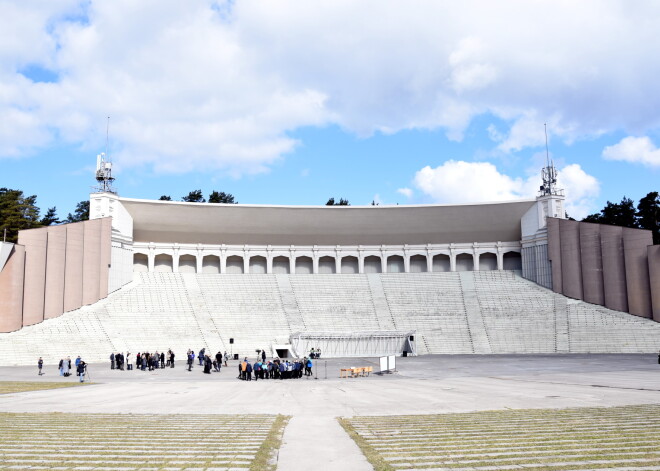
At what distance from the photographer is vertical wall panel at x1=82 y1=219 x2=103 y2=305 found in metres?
58.8

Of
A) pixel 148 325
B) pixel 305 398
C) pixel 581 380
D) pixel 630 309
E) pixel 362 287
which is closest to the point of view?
pixel 305 398

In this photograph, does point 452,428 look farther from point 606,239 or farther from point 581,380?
point 606,239

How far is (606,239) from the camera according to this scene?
202ft

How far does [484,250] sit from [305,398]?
56.8 m

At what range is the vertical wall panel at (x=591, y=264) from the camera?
61.9m

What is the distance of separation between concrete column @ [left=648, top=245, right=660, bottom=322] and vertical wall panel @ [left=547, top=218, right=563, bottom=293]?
32.0 feet

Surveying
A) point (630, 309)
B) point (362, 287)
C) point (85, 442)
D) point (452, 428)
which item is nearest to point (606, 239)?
point (630, 309)

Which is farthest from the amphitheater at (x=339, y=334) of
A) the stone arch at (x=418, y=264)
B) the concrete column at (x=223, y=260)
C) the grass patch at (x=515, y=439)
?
the stone arch at (x=418, y=264)

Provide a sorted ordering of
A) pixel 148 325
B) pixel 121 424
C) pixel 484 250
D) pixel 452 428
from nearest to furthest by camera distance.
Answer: pixel 452 428
pixel 121 424
pixel 148 325
pixel 484 250

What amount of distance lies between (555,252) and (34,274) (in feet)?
184

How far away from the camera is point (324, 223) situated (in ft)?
238

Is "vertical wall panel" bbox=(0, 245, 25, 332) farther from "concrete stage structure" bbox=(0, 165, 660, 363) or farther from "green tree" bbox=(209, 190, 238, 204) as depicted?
"green tree" bbox=(209, 190, 238, 204)

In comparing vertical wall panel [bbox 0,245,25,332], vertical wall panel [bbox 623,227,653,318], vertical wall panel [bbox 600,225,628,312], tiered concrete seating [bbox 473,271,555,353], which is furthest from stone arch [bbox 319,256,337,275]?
vertical wall panel [bbox 0,245,25,332]

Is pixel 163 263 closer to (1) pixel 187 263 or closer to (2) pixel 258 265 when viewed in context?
(1) pixel 187 263
